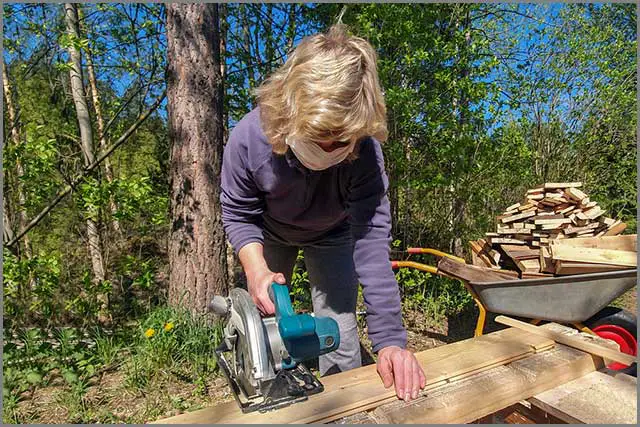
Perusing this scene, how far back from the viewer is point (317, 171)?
1644mm

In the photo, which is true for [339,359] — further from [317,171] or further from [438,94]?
[438,94]

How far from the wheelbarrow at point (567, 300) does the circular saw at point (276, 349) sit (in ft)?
6.29

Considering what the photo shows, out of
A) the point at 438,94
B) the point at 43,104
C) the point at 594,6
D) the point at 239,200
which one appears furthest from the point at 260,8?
the point at 594,6

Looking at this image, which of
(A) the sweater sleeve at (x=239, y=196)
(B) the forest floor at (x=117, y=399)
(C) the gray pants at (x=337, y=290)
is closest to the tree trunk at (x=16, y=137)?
(B) the forest floor at (x=117, y=399)

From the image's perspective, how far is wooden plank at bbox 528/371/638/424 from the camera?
129 centimetres

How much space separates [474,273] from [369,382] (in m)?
1.84

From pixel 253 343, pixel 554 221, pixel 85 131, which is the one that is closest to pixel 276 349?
pixel 253 343

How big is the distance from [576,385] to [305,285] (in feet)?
9.98

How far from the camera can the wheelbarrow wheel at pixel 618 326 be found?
9.24 feet

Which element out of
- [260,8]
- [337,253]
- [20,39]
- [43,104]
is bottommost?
[337,253]

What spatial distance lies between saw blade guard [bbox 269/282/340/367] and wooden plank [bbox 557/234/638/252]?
8.24 feet

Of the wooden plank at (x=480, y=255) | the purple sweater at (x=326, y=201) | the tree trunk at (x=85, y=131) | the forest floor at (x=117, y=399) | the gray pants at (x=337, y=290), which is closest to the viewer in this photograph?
the purple sweater at (x=326, y=201)

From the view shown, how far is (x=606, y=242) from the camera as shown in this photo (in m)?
3.06

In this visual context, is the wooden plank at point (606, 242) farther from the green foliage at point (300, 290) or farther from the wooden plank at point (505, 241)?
the green foliage at point (300, 290)
